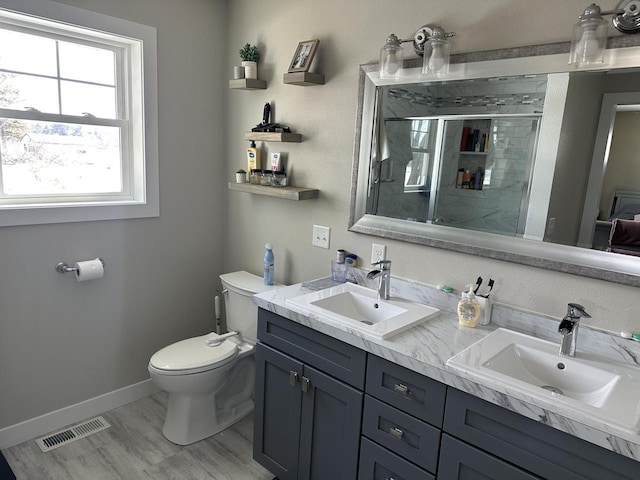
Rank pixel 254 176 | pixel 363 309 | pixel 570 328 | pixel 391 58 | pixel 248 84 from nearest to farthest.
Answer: pixel 570 328 < pixel 391 58 < pixel 363 309 < pixel 248 84 < pixel 254 176

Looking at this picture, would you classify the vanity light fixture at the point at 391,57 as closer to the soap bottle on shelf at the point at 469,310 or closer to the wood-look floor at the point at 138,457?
the soap bottle on shelf at the point at 469,310

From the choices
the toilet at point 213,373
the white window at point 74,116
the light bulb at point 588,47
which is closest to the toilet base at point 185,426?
the toilet at point 213,373

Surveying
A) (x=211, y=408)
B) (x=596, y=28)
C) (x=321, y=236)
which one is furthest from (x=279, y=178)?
(x=596, y=28)

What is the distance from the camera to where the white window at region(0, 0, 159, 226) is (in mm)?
2107

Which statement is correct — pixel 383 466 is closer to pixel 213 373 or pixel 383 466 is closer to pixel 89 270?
pixel 213 373

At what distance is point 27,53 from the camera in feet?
7.01

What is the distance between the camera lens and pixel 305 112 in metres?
2.33

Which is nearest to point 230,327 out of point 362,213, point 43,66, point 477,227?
point 362,213

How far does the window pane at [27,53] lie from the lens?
6.82 feet

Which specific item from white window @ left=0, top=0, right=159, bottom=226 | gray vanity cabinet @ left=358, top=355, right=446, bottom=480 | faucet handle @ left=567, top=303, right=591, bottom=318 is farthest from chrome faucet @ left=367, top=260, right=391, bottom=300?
white window @ left=0, top=0, right=159, bottom=226

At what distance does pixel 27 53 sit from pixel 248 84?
1084 mm

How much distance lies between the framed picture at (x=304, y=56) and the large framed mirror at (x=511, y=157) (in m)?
0.30

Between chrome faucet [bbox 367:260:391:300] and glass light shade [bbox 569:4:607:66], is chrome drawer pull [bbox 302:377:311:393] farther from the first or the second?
glass light shade [bbox 569:4:607:66]

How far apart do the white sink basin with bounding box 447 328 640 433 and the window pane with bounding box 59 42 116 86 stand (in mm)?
2306
